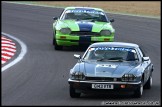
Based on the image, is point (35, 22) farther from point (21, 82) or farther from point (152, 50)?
point (21, 82)

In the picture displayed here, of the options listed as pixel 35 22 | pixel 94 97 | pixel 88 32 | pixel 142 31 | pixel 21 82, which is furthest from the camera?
pixel 35 22

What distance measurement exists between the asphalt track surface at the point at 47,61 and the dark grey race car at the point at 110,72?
9.9 inches

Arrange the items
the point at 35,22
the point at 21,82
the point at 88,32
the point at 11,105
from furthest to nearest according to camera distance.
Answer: the point at 35,22, the point at 88,32, the point at 21,82, the point at 11,105

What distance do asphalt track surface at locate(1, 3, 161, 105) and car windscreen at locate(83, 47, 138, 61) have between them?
88 centimetres

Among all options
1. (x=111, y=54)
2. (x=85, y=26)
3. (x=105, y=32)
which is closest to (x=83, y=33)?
(x=85, y=26)

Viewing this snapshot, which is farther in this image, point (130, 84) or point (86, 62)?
point (86, 62)

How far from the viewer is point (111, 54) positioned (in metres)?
15.0

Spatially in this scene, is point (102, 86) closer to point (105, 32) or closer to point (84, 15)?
point (105, 32)

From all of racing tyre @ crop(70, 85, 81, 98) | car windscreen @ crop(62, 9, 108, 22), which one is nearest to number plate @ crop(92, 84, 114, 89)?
racing tyre @ crop(70, 85, 81, 98)

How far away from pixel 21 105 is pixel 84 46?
11.5 metres

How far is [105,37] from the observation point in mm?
23250

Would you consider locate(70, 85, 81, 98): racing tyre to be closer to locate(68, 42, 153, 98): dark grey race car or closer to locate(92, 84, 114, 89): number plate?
locate(68, 42, 153, 98): dark grey race car

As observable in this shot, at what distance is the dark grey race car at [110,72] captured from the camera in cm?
1348

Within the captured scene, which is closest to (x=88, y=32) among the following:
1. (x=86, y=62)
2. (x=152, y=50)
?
(x=152, y=50)
